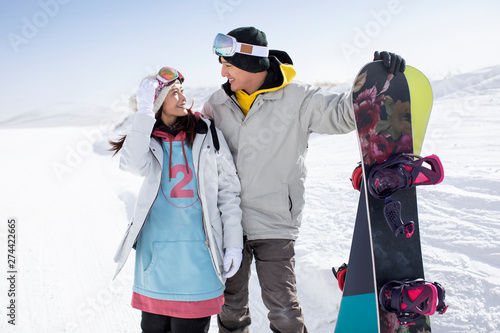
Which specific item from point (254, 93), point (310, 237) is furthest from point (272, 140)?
point (310, 237)

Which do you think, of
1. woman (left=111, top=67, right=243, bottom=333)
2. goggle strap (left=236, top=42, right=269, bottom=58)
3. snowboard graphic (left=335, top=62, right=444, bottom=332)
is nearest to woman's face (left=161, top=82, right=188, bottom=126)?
woman (left=111, top=67, right=243, bottom=333)

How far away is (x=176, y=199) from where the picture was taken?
214cm

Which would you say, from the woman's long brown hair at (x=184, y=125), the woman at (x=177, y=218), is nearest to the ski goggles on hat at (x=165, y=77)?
the woman at (x=177, y=218)

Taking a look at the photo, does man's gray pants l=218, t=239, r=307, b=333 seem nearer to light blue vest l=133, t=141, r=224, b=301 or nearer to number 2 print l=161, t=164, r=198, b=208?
light blue vest l=133, t=141, r=224, b=301

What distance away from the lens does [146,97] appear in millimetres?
2080

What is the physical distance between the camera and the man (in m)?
2.22

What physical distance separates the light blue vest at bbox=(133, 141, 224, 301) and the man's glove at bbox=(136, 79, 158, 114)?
1.12 feet

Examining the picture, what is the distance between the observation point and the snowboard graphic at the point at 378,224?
2.21 meters

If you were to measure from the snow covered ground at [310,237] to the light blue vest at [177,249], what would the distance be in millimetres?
1165

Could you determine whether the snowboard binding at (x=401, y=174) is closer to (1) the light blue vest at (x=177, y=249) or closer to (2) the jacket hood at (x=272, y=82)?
(2) the jacket hood at (x=272, y=82)

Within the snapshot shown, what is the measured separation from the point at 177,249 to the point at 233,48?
120 cm

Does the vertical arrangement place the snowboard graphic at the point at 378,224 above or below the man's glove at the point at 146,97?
below

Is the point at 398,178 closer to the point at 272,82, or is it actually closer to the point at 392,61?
the point at 392,61

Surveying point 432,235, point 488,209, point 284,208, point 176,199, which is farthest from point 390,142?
point 488,209
